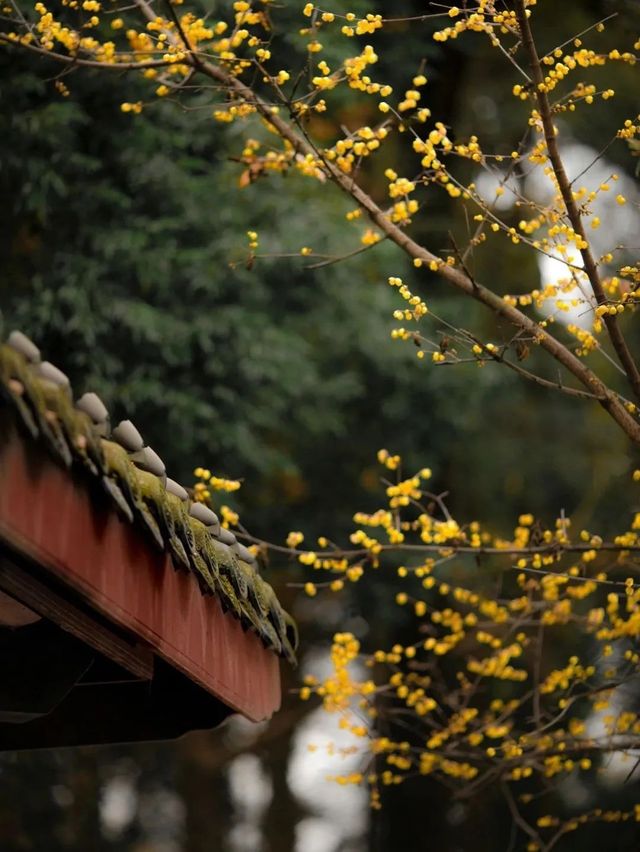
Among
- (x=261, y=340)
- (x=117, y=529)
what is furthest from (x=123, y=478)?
(x=261, y=340)

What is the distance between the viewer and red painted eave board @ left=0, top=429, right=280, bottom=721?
5.30 ft

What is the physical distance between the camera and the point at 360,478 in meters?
8.84

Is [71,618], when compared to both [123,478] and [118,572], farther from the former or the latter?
[123,478]

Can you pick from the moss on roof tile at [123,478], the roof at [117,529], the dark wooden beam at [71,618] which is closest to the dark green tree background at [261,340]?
the moss on roof tile at [123,478]

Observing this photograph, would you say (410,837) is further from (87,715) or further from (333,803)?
(87,715)

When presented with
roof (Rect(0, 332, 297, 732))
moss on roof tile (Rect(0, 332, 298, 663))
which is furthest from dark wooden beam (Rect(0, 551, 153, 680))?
moss on roof tile (Rect(0, 332, 298, 663))

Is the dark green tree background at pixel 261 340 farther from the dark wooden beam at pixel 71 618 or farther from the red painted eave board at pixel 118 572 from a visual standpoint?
the dark wooden beam at pixel 71 618

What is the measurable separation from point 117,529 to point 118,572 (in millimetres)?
72

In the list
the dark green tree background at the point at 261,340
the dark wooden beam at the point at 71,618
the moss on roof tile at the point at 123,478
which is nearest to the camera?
the moss on roof tile at the point at 123,478

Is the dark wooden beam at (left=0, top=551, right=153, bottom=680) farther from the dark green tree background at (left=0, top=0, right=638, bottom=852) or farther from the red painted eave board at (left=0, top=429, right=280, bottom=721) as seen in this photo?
the dark green tree background at (left=0, top=0, right=638, bottom=852)

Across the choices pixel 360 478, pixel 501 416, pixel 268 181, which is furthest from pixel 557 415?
pixel 268 181

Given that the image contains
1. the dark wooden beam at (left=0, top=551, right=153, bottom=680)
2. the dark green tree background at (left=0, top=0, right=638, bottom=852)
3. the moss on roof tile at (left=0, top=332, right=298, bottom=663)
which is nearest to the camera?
the moss on roof tile at (left=0, top=332, right=298, bottom=663)

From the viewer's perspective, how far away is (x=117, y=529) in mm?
1960

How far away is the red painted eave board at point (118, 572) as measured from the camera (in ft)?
5.30
